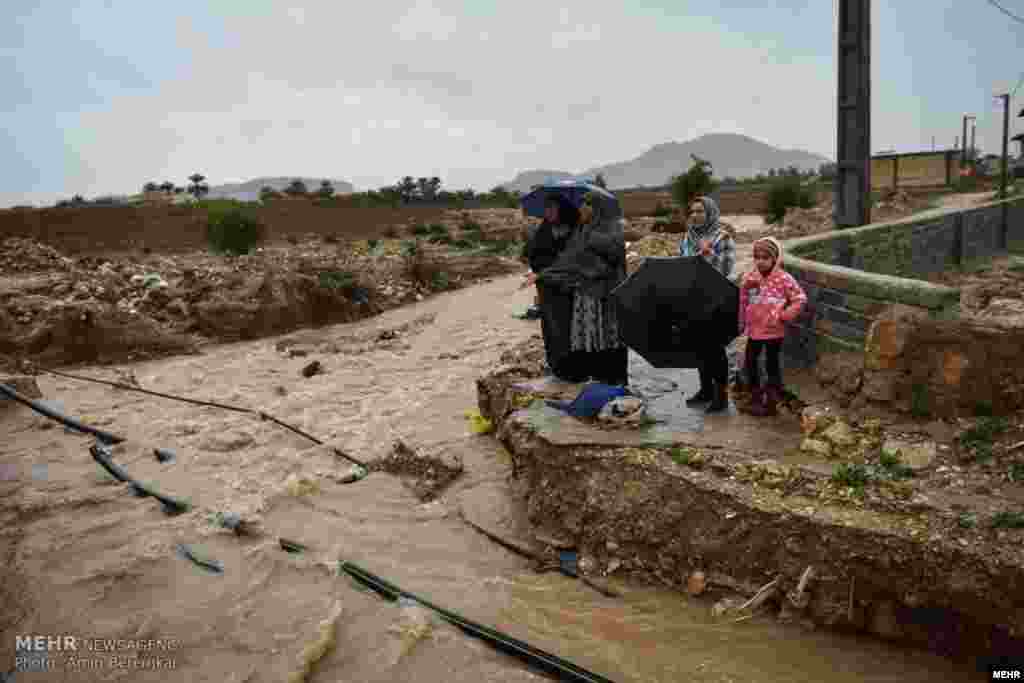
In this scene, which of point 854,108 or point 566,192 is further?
point 854,108

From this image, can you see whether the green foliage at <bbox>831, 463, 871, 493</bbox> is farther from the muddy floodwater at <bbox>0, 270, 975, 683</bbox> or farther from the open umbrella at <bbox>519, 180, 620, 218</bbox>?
the open umbrella at <bbox>519, 180, 620, 218</bbox>

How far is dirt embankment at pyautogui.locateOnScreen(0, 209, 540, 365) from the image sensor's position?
12812mm

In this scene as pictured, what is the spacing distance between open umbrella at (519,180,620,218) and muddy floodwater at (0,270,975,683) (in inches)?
65.7

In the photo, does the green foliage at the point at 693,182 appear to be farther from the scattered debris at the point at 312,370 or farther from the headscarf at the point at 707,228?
the headscarf at the point at 707,228

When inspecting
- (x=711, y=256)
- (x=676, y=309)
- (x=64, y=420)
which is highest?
(x=711, y=256)

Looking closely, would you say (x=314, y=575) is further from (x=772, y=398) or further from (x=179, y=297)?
(x=179, y=297)

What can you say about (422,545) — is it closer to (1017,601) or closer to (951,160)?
(1017,601)

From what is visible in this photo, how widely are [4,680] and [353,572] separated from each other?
1794mm

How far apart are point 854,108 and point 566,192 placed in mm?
6120

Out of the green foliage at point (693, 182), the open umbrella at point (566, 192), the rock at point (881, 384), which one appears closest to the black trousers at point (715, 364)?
the rock at point (881, 384)

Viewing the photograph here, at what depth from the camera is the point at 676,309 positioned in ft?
17.6

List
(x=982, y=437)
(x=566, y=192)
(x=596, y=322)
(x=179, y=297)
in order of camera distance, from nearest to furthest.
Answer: (x=982, y=437)
(x=596, y=322)
(x=566, y=192)
(x=179, y=297)

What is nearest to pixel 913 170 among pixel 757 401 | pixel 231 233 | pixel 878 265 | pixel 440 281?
pixel 440 281

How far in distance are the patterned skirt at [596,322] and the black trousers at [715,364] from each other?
83cm
